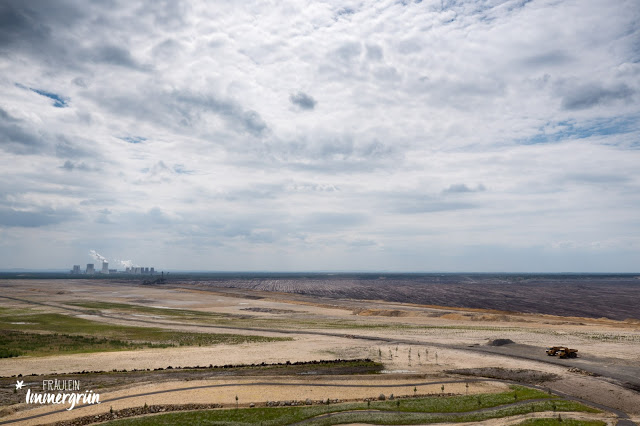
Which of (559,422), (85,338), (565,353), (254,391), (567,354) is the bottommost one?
(85,338)

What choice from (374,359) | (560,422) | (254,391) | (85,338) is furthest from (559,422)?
(85,338)

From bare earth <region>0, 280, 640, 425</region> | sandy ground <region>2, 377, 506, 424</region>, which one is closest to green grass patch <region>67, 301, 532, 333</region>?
bare earth <region>0, 280, 640, 425</region>

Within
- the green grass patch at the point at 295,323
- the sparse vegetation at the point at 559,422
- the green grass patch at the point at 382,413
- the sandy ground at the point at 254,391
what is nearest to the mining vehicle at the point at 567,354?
the sandy ground at the point at 254,391

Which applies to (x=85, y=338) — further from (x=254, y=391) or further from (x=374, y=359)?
(x=374, y=359)

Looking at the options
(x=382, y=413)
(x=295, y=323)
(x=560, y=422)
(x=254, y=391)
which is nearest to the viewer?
(x=560, y=422)

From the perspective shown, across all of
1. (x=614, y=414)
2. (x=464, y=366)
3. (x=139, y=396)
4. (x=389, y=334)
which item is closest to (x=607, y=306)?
(x=389, y=334)

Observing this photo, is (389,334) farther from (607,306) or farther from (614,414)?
(607,306)
